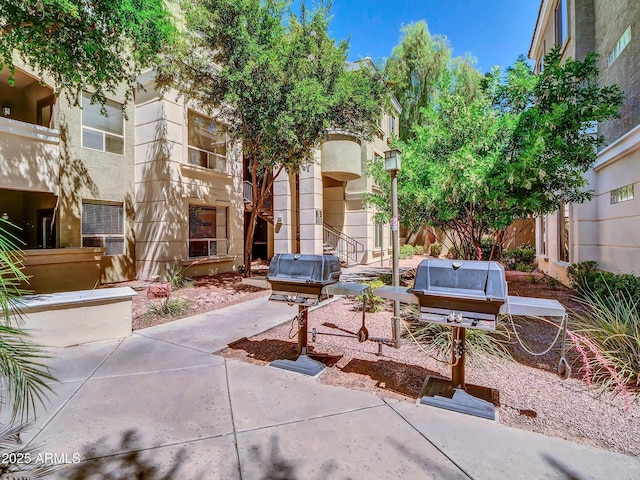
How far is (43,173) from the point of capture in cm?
941

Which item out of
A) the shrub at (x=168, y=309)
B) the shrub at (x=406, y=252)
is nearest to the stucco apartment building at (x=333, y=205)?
the shrub at (x=406, y=252)

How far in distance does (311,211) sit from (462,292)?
485 inches

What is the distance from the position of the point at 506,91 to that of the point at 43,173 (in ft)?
41.3

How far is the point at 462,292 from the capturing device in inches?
126

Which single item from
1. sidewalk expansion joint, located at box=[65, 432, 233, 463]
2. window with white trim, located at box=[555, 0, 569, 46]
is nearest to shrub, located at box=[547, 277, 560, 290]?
window with white trim, located at box=[555, 0, 569, 46]

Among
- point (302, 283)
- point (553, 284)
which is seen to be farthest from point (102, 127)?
point (553, 284)

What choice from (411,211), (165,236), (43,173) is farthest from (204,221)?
(411,211)

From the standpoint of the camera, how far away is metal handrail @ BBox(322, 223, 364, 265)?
17.8m

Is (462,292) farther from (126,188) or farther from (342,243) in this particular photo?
(342,243)

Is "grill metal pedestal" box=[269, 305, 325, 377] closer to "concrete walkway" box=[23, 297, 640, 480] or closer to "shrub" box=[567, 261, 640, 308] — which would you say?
"concrete walkway" box=[23, 297, 640, 480]

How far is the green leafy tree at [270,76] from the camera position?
352 inches

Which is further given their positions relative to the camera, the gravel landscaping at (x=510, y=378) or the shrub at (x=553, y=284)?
the shrub at (x=553, y=284)

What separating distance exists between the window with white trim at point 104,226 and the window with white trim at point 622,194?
1474 centimetres

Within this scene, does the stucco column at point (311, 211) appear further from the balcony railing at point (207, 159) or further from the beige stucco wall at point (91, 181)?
the beige stucco wall at point (91, 181)
